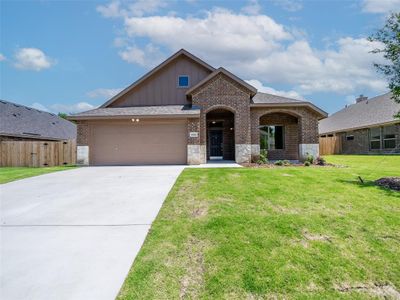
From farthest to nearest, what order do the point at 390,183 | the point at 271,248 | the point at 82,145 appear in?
1. the point at 82,145
2. the point at 390,183
3. the point at 271,248

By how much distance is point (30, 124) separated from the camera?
23.4 m

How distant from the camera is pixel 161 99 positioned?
17.5 m

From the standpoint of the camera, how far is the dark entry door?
19922 mm

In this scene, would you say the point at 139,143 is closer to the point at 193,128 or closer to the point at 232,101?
the point at 193,128

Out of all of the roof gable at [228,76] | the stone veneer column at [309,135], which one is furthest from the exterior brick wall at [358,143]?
the roof gable at [228,76]

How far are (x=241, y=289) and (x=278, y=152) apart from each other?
51.8 ft

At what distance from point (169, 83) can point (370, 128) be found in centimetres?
2179

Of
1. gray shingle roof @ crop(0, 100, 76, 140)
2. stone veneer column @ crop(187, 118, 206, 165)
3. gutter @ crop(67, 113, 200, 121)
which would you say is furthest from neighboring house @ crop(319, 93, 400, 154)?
gray shingle roof @ crop(0, 100, 76, 140)

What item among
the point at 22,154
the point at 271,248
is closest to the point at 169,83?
the point at 22,154

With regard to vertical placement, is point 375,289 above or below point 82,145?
below

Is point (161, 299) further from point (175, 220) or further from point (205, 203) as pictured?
point (205, 203)

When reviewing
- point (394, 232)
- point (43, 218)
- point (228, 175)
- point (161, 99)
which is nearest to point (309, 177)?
point (228, 175)

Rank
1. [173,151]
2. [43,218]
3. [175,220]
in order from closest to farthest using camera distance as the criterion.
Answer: [175,220] < [43,218] < [173,151]

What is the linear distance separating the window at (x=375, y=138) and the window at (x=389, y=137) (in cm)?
69
